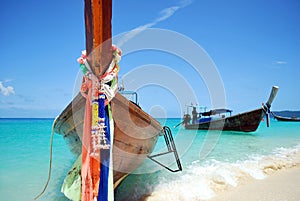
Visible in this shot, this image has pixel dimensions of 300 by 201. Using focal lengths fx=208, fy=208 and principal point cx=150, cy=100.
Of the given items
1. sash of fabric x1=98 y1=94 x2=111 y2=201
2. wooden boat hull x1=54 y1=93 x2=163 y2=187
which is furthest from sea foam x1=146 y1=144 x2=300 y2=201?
sash of fabric x1=98 y1=94 x2=111 y2=201

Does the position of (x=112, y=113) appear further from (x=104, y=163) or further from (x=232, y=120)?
(x=232, y=120)

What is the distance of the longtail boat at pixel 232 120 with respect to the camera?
15948 mm

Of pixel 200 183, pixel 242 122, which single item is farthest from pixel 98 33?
pixel 242 122

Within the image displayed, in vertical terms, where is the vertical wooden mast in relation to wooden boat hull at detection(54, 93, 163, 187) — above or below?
above

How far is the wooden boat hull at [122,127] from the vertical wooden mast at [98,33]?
0.56 metres

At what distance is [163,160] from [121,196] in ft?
13.2

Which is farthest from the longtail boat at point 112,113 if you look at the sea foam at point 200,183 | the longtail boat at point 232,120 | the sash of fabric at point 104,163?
the longtail boat at point 232,120

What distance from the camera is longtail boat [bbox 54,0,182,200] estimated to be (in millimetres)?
2119

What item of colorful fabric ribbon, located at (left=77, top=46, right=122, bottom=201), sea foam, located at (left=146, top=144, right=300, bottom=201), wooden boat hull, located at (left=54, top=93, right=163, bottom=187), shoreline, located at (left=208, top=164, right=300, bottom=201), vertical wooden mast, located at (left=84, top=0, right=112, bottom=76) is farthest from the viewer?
sea foam, located at (left=146, top=144, right=300, bottom=201)

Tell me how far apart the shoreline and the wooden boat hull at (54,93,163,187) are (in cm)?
160

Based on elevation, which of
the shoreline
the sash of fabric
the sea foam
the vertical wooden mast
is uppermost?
the vertical wooden mast

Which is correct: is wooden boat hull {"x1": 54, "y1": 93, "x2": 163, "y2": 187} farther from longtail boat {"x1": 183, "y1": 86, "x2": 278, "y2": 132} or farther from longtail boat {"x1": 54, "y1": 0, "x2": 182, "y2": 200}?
longtail boat {"x1": 183, "y1": 86, "x2": 278, "y2": 132}

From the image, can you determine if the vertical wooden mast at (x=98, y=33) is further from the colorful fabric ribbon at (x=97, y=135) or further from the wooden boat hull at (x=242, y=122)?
the wooden boat hull at (x=242, y=122)

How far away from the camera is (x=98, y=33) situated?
2135mm
